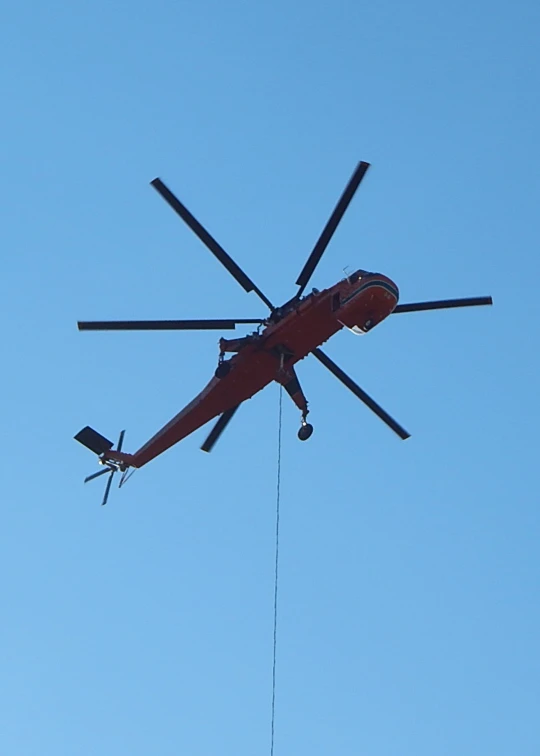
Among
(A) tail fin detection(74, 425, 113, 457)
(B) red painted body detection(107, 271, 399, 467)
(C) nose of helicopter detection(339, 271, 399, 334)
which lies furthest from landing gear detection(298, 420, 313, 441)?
(A) tail fin detection(74, 425, 113, 457)

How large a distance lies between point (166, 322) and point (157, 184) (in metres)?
2.83

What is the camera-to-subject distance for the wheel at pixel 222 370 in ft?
83.1

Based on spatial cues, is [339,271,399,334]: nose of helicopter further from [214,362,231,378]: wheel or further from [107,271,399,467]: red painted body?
[214,362,231,378]: wheel

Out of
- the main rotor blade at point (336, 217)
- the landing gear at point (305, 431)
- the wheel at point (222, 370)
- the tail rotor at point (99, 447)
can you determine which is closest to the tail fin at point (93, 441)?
the tail rotor at point (99, 447)

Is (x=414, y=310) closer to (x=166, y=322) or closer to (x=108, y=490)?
(x=166, y=322)

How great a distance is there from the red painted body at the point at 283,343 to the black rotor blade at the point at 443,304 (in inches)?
48.8

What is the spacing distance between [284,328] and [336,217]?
2.61 m

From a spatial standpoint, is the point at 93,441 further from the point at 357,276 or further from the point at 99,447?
the point at 357,276

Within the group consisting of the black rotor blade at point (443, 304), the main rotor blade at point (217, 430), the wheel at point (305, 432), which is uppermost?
the black rotor blade at point (443, 304)

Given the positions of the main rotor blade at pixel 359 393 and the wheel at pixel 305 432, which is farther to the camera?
the main rotor blade at pixel 359 393

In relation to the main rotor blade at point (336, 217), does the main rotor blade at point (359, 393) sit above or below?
below

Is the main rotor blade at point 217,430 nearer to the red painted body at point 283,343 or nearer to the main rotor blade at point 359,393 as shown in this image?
the red painted body at point 283,343

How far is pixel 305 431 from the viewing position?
25.0 meters

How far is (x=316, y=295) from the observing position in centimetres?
2466
